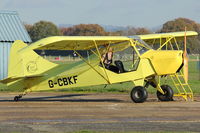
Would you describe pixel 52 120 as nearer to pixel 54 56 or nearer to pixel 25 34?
pixel 25 34

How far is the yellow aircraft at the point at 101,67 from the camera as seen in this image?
745 inches

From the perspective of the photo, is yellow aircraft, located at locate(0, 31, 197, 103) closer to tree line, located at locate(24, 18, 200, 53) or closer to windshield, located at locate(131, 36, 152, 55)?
windshield, located at locate(131, 36, 152, 55)

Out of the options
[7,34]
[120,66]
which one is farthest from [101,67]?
[7,34]

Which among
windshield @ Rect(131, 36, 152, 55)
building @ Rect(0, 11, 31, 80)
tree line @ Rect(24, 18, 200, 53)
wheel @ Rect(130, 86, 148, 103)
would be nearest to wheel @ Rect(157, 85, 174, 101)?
wheel @ Rect(130, 86, 148, 103)

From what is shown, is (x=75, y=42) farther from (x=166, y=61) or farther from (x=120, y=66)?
(x=166, y=61)

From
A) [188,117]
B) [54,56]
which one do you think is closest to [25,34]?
[188,117]

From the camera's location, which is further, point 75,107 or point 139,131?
point 75,107

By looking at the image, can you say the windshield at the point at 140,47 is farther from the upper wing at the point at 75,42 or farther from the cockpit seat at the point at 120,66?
the cockpit seat at the point at 120,66

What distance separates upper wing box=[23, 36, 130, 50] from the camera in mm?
17547

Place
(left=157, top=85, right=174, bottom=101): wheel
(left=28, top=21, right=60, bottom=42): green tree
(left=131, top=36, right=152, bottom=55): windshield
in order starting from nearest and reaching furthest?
(left=131, top=36, right=152, bottom=55): windshield
(left=157, top=85, right=174, bottom=101): wheel
(left=28, top=21, right=60, bottom=42): green tree

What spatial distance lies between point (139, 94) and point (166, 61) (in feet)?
4.99

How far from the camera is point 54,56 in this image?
95.9m

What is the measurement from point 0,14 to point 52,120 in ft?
75.7

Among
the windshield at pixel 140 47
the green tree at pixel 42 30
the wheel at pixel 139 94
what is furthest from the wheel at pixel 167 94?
the green tree at pixel 42 30
